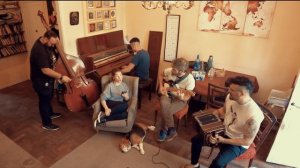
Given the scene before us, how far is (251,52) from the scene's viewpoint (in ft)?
9.38

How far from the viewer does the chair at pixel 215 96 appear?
2.44m

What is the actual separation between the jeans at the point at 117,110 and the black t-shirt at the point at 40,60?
78 centimetres

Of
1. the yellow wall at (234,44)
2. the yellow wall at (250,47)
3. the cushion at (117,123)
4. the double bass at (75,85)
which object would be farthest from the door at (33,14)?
the cushion at (117,123)

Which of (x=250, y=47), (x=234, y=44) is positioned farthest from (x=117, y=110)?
(x=250, y=47)

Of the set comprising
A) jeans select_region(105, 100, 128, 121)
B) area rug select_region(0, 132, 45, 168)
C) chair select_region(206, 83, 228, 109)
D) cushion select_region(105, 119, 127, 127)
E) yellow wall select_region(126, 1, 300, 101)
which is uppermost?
yellow wall select_region(126, 1, 300, 101)

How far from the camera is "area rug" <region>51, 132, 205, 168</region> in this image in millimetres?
2270

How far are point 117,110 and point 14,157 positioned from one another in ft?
3.91

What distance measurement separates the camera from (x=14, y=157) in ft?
7.59

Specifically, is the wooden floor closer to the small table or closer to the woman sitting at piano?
the woman sitting at piano

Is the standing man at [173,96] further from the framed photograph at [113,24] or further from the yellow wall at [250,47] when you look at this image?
the framed photograph at [113,24]

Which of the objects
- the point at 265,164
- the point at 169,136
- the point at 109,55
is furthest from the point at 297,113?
the point at 109,55

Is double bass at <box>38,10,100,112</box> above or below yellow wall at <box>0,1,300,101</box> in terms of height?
below

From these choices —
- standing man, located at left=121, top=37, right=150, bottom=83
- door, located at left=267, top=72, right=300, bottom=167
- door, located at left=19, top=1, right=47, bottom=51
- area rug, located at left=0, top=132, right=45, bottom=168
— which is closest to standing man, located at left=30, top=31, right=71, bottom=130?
door, located at left=19, top=1, right=47, bottom=51

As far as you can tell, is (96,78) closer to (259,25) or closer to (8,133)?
(8,133)
